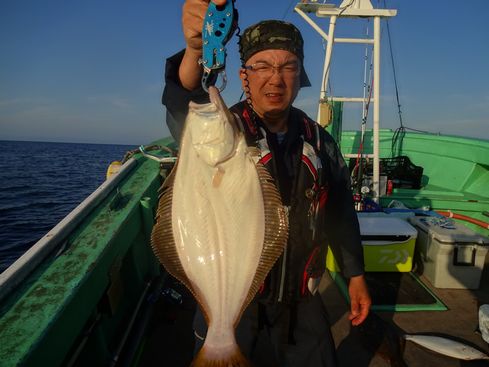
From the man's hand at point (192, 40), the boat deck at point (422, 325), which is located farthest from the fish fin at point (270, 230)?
the boat deck at point (422, 325)

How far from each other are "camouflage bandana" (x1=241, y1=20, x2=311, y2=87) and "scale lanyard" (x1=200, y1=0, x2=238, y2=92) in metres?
0.48

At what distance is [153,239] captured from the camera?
1.45 metres

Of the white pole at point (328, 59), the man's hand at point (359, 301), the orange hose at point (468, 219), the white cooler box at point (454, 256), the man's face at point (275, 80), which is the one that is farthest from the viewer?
the white pole at point (328, 59)

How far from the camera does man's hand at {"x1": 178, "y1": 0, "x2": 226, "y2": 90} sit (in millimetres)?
1510

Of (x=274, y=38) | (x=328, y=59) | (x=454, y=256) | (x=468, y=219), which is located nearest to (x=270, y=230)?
(x=274, y=38)

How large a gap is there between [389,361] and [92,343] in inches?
92.3

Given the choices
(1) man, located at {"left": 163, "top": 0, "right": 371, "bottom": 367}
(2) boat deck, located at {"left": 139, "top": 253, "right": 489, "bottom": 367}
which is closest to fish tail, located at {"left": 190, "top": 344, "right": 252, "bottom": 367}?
(1) man, located at {"left": 163, "top": 0, "right": 371, "bottom": 367}

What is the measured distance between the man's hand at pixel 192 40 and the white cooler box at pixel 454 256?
11.6 ft

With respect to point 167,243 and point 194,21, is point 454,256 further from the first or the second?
point 194,21

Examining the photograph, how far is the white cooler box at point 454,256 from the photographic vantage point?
3771 mm

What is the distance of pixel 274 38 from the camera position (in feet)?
6.20

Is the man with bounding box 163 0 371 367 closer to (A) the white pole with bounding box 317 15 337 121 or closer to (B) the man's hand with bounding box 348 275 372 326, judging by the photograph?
(B) the man's hand with bounding box 348 275 372 326

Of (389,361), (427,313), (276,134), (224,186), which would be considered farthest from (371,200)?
(224,186)

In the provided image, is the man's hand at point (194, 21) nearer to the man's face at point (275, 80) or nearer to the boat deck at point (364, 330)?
the man's face at point (275, 80)
